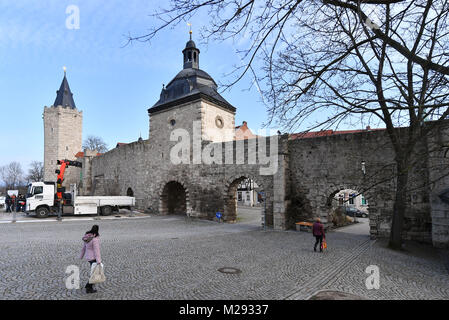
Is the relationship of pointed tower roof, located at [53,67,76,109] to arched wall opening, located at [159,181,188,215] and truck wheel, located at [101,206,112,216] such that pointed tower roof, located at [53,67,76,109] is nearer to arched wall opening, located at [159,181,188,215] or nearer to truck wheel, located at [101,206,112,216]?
truck wheel, located at [101,206,112,216]

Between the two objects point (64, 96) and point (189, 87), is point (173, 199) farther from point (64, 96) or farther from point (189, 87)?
point (64, 96)

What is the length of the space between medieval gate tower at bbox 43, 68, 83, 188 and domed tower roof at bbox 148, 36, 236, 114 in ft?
81.6

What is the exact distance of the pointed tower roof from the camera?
137 feet

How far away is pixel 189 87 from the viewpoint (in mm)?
18906

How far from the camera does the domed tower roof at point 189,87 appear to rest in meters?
18.2

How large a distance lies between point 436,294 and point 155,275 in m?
5.52

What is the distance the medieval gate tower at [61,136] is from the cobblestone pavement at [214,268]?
33240 mm

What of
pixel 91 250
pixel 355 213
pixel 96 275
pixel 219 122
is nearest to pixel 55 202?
pixel 219 122

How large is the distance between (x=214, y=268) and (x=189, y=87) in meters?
15.1

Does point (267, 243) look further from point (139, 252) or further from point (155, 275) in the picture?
point (155, 275)

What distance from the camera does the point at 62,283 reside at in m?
4.98

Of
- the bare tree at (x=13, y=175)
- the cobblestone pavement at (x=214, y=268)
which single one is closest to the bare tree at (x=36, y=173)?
the bare tree at (x=13, y=175)

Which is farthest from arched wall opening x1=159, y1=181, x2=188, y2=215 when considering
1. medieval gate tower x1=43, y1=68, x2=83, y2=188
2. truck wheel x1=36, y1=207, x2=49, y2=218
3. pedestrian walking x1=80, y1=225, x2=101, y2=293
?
medieval gate tower x1=43, y1=68, x2=83, y2=188
